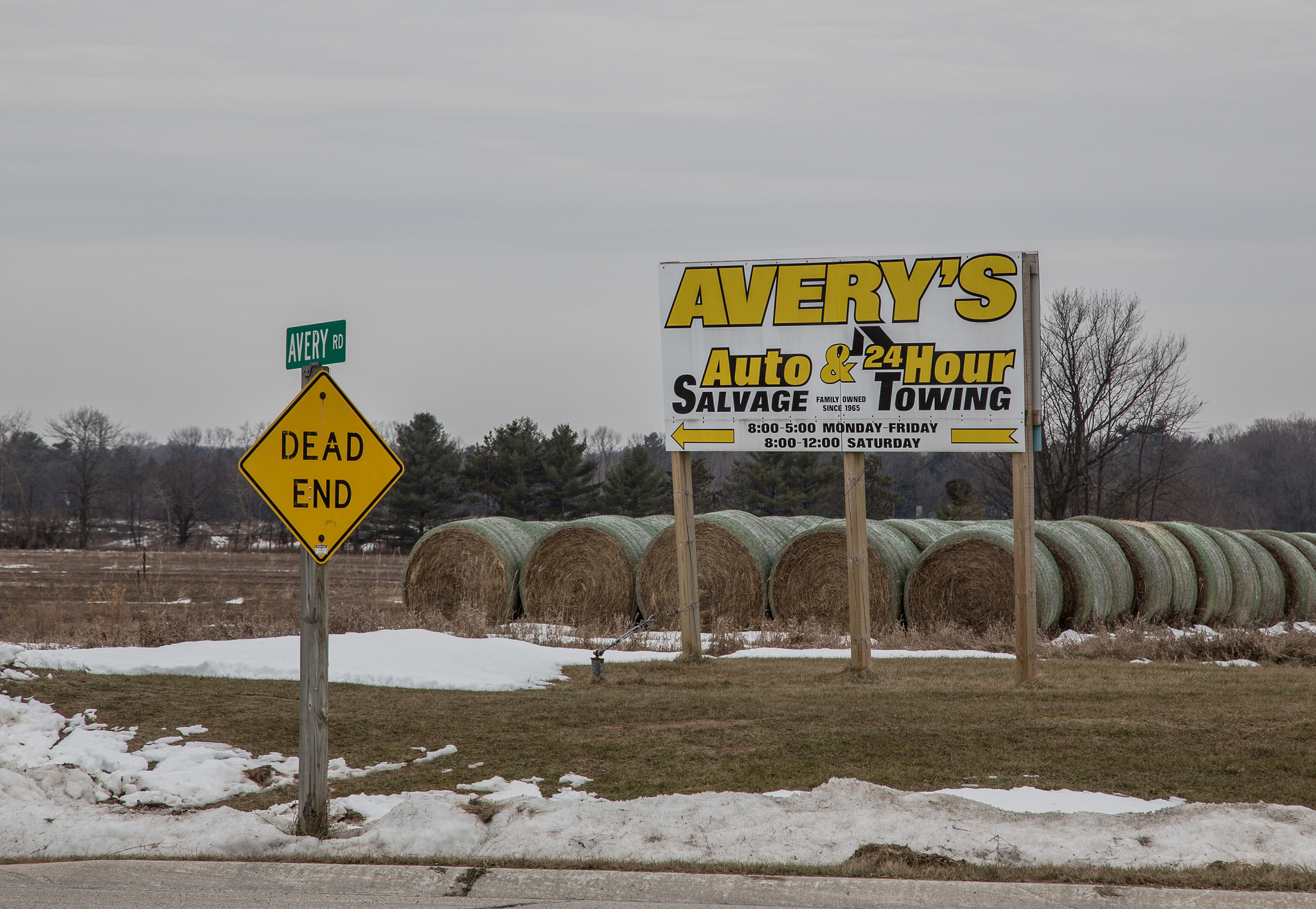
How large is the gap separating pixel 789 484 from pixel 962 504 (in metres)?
7.84

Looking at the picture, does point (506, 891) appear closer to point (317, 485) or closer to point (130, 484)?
point (317, 485)

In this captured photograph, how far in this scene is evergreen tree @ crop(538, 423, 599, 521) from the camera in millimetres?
54031

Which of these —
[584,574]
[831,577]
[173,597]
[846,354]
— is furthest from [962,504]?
[846,354]

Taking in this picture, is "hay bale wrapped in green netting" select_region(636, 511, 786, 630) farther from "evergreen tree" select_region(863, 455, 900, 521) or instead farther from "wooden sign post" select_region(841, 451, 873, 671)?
"evergreen tree" select_region(863, 455, 900, 521)

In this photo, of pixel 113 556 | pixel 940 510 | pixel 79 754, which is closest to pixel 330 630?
pixel 79 754

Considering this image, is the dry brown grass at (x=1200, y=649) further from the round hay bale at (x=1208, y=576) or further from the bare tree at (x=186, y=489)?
the bare tree at (x=186, y=489)

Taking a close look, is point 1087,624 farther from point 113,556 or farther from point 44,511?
point 44,511

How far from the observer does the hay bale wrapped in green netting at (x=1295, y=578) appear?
2183 cm

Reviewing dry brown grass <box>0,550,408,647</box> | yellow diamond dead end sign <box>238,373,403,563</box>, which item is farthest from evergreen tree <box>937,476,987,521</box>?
yellow diamond dead end sign <box>238,373,403,563</box>

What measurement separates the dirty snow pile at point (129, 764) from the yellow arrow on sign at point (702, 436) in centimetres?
515

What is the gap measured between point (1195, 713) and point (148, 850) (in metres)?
6.95

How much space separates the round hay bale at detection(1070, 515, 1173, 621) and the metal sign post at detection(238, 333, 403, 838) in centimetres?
1414

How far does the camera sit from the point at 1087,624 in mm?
16516

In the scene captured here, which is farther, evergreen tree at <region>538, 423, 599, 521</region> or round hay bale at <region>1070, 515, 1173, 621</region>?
evergreen tree at <region>538, 423, 599, 521</region>
